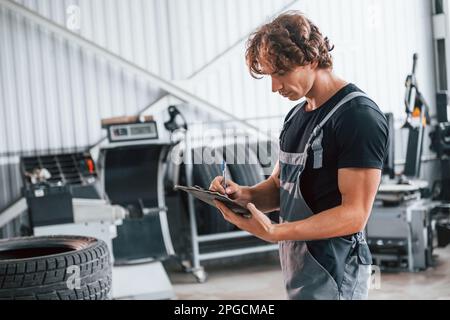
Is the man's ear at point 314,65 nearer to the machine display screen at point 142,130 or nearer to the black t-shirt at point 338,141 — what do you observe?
the black t-shirt at point 338,141

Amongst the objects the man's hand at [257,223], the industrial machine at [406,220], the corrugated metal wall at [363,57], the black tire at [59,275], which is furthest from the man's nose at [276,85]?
the industrial machine at [406,220]

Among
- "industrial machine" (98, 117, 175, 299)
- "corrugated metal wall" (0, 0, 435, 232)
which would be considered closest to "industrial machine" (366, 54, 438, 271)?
"corrugated metal wall" (0, 0, 435, 232)

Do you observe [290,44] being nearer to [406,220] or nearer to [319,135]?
[319,135]

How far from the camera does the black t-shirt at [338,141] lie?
110 centimetres

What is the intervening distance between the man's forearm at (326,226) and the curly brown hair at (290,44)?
293mm

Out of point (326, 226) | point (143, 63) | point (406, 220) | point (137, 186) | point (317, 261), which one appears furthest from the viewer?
point (143, 63)

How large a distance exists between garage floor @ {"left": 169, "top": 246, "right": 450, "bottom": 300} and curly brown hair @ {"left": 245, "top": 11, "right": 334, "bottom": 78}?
6.11ft

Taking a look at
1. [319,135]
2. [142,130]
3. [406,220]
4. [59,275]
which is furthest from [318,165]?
[406,220]

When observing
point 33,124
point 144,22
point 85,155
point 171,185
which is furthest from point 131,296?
point 144,22

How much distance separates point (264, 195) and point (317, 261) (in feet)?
0.79

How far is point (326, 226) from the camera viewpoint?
1.12m

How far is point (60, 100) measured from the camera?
3699mm

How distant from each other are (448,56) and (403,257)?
1.16 metres
